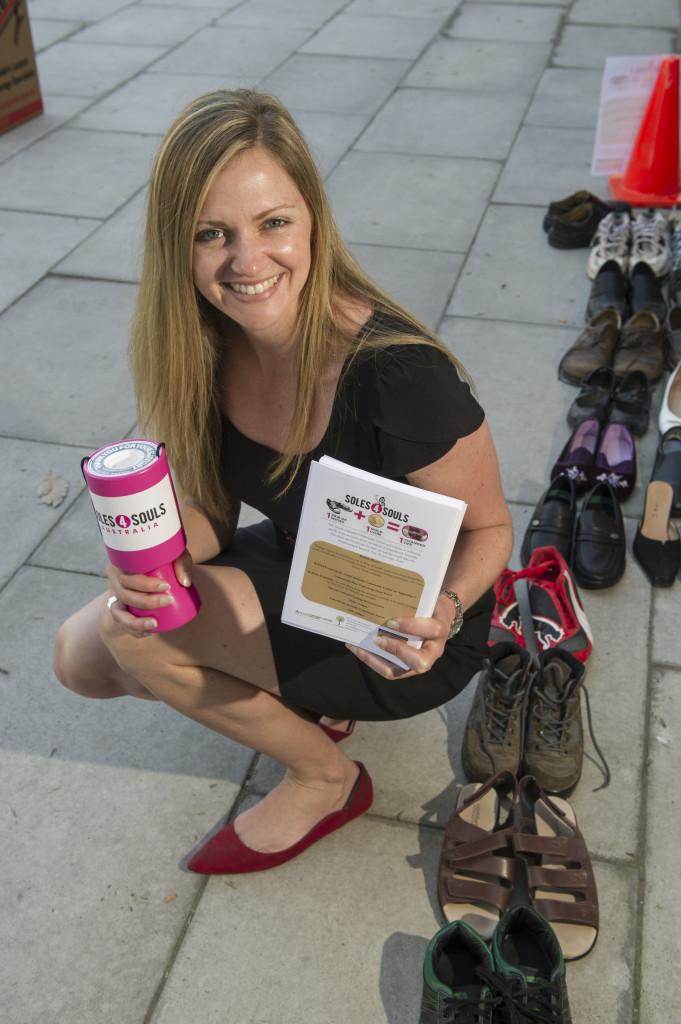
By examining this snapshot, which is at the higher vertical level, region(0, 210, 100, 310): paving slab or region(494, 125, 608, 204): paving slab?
region(494, 125, 608, 204): paving slab

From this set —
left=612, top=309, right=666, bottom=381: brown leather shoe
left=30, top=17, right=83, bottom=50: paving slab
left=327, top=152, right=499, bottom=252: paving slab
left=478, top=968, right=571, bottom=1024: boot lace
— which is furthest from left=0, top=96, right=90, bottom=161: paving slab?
left=478, top=968, right=571, bottom=1024: boot lace

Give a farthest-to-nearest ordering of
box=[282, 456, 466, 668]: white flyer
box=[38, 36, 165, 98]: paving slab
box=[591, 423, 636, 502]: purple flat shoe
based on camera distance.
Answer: box=[38, 36, 165, 98]: paving slab
box=[591, 423, 636, 502]: purple flat shoe
box=[282, 456, 466, 668]: white flyer

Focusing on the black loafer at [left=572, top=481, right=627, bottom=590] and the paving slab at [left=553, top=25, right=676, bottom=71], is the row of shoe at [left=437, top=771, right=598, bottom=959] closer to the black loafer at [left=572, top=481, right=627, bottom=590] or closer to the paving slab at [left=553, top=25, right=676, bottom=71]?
the black loafer at [left=572, top=481, right=627, bottom=590]

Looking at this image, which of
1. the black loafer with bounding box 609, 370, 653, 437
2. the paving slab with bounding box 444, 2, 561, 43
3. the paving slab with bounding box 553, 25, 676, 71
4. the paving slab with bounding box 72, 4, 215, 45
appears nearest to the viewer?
the black loafer with bounding box 609, 370, 653, 437

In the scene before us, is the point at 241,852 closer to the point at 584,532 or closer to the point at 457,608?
the point at 457,608

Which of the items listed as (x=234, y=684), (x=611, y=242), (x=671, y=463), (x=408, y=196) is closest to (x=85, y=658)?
(x=234, y=684)

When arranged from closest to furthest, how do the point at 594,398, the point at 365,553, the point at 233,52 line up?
the point at 365,553, the point at 594,398, the point at 233,52

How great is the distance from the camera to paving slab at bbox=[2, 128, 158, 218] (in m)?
5.85

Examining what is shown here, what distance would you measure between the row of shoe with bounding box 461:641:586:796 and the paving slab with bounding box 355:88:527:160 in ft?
15.0

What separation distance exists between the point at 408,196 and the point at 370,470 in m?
4.10

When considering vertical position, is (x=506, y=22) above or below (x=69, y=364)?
above

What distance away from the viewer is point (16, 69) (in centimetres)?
660

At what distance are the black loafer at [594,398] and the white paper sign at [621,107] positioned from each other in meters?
2.27

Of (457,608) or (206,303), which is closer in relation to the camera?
(457,608)
